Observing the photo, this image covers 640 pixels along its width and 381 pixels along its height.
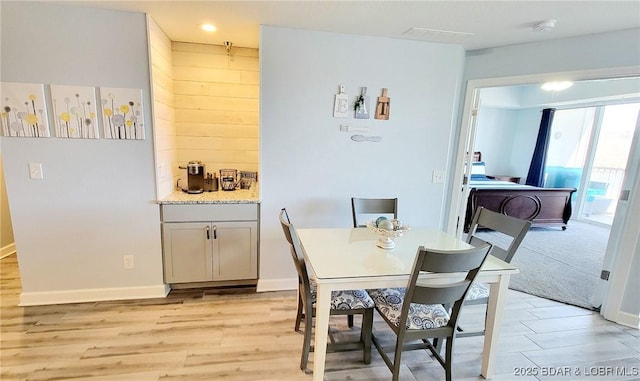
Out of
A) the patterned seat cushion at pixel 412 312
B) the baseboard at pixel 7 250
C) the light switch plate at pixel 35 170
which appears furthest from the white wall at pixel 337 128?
the baseboard at pixel 7 250

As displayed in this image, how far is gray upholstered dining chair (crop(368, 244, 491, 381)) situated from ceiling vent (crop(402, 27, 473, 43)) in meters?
1.86

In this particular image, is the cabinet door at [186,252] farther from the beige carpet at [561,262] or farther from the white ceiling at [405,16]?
the beige carpet at [561,262]

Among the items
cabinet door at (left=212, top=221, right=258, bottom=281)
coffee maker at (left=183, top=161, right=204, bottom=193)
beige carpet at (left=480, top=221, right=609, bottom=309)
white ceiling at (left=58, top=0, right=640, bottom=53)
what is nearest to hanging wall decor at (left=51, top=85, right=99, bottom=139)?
white ceiling at (left=58, top=0, right=640, bottom=53)

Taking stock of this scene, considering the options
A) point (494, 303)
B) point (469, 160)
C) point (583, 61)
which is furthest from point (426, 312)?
point (583, 61)

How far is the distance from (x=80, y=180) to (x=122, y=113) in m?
0.64

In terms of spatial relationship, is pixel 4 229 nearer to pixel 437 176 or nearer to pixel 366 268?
pixel 366 268

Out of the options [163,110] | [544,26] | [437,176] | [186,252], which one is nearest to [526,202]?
[437,176]

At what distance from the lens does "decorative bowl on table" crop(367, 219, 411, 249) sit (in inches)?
74.9

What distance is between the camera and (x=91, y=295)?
8.37 ft

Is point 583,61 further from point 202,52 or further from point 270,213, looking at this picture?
point 202,52

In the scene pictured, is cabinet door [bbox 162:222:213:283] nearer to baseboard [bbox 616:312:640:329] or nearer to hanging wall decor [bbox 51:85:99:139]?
hanging wall decor [bbox 51:85:99:139]

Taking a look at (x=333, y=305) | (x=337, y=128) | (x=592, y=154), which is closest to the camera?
(x=333, y=305)

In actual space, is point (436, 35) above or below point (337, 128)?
above

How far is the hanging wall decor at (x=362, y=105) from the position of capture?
8.89ft
